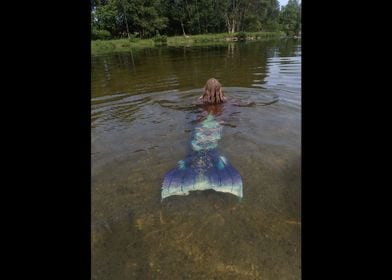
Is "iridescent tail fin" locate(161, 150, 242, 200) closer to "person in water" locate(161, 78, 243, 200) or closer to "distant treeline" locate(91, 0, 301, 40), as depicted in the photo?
"person in water" locate(161, 78, 243, 200)

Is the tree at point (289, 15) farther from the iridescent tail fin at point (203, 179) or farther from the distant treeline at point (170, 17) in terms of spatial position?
the iridescent tail fin at point (203, 179)

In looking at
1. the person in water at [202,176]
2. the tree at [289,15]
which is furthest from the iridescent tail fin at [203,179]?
the tree at [289,15]

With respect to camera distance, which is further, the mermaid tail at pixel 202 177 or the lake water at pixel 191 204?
the mermaid tail at pixel 202 177

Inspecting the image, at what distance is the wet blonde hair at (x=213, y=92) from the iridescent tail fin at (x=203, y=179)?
3.64 meters

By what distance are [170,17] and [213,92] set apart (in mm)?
53198

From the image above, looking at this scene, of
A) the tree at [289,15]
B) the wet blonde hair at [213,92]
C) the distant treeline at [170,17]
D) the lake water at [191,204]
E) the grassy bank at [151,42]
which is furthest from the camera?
the tree at [289,15]

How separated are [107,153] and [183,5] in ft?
189

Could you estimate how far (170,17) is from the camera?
54.5 metres

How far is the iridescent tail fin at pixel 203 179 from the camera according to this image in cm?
350

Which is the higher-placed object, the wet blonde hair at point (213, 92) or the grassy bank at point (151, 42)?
the grassy bank at point (151, 42)

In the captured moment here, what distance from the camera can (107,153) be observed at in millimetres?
5129
